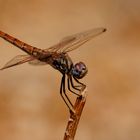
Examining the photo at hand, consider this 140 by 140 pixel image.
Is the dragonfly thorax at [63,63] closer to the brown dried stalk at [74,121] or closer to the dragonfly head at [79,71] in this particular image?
the dragonfly head at [79,71]

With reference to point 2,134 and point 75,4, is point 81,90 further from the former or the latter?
point 75,4

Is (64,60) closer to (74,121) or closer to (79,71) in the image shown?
(79,71)

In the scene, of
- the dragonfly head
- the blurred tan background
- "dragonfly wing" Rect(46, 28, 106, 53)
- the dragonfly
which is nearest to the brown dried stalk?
the dragonfly

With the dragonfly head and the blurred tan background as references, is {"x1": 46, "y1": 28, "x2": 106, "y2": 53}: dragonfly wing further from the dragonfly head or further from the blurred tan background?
the blurred tan background

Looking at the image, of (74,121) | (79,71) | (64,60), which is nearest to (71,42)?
(64,60)

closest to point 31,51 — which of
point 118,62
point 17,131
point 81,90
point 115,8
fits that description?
point 81,90

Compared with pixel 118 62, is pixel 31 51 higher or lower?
lower

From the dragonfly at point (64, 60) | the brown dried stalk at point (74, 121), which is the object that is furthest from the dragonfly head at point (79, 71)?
the brown dried stalk at point (74, 121)

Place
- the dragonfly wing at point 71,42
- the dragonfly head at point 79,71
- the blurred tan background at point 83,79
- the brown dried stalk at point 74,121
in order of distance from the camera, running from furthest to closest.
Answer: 1. the blurred tan background at point 83,79
2. the dragonfly wing at point 71,42
3. the dragonfly head at point 79,71
4. the brown dried stalk at point 74,121

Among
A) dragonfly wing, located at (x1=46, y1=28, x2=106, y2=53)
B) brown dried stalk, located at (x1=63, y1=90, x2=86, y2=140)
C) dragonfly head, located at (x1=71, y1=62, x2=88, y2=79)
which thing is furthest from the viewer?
dragonfly wing, located at (x1=46, y1=28, x2=106, y2=53)
